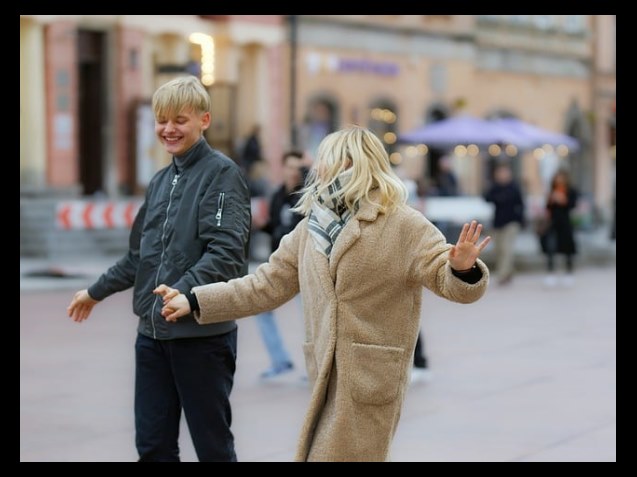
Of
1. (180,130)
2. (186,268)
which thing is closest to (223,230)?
(186,268)

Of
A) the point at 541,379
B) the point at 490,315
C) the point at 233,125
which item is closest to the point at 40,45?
the point at 233,125

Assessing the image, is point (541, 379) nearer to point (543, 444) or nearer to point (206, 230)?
point (543, 444)

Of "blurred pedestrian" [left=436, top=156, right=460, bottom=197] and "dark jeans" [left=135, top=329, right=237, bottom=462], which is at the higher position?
"dark jeans" [left=135, top=329, right=237, bottom=462]

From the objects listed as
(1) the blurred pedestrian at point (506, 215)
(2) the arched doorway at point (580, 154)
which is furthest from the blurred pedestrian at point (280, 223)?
(2) the arched doorway at point (580, 154)

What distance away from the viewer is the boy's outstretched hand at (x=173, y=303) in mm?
5633

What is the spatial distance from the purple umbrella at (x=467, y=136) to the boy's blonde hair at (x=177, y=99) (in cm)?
2267

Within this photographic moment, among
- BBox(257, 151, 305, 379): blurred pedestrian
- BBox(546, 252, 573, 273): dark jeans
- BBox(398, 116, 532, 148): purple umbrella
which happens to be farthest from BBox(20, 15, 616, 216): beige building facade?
BBox(257, 151, 305, 379): blurred pedestrian

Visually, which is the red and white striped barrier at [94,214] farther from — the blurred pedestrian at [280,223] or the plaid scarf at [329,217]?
the plaid scarf at [329,217]

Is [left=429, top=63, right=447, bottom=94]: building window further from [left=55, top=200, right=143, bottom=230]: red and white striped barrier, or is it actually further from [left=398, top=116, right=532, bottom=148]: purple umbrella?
[left=55, top=200, right=143, bottom=230]: red and white striped barrier

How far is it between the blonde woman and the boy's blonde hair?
0.86 meters

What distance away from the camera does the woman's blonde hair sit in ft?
17.7

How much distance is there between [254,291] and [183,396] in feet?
2.26

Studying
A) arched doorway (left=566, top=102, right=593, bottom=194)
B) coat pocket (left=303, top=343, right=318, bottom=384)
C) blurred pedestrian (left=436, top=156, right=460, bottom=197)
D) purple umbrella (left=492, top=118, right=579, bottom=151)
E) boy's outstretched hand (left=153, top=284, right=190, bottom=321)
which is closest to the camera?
coat pocket (left=303, top=343, right=318, bottom=384)
